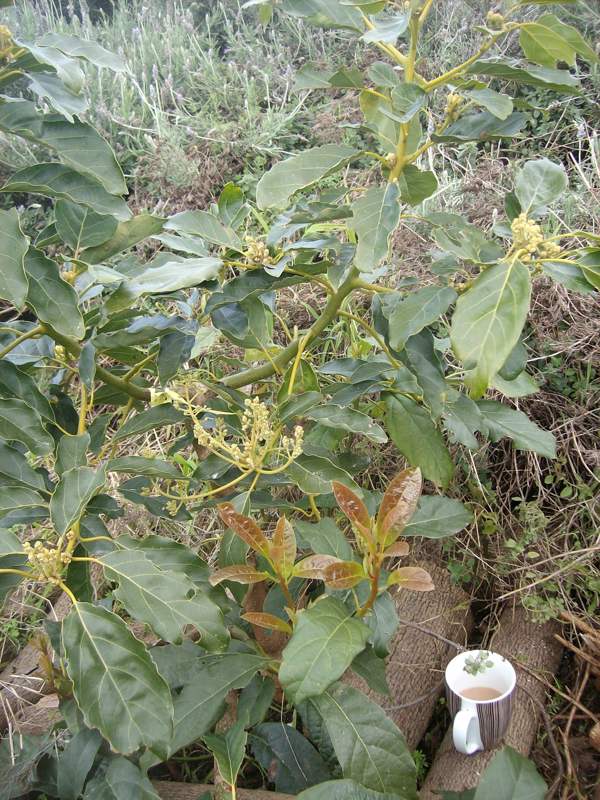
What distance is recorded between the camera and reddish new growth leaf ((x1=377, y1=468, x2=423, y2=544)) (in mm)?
999

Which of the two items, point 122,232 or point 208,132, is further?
point 208,132

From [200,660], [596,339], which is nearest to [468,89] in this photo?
[200,660]

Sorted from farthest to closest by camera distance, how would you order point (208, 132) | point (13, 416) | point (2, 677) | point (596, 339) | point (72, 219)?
point (208, 132) → point (596, 339) → point (2, 677) → point (72, 219) → point (13, 416)

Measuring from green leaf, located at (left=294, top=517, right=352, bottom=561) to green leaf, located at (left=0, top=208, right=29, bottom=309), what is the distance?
550 millimetres

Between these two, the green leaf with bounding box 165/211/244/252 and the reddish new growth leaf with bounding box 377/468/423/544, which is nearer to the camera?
the reddish new growth leaf with bounding box 377/468/423/544

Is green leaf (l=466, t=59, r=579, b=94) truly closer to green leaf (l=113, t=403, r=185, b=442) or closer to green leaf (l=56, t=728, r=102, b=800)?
green leaf (l=113, t=403, r=185, b=442)

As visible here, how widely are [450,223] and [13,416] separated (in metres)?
0.71

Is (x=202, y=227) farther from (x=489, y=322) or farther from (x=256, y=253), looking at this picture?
(x=489, y=322)

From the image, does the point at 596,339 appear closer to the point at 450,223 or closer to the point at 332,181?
the point at 450,223

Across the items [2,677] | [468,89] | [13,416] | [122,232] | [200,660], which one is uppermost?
[468,89]

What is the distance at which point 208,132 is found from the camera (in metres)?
3.29

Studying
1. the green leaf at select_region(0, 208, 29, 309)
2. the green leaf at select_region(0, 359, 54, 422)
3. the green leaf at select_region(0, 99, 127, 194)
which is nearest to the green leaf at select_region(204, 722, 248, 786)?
the green leaf at select_region(0, 359, 54, 422)

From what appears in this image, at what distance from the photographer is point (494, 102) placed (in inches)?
40.3

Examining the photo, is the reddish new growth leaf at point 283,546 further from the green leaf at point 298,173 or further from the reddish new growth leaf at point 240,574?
the green leaf at point 298,173
